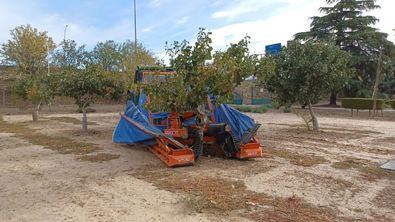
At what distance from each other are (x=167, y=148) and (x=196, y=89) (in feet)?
4.15

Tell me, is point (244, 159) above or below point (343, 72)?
below

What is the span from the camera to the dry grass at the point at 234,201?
4820 millimetres

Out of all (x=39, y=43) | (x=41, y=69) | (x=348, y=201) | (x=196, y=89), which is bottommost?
(x=348, y=201)

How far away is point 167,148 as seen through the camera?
7.64 meters

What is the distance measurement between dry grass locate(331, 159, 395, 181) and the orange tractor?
1.66m

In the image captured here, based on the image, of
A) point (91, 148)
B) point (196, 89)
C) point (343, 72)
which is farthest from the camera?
point (343, 72)

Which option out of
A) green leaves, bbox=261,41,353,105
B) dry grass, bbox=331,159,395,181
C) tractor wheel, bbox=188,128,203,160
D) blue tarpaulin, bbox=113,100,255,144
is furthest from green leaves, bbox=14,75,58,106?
dry grass, bbox=331,159,395,181

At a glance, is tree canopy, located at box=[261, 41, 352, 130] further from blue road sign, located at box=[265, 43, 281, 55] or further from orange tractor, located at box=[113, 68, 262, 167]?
orange tractor, located at box=[113, 68, 262, 167]

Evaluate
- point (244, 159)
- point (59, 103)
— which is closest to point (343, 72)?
point (244, 159)

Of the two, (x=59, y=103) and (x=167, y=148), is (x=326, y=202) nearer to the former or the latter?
(x=167, y=148)

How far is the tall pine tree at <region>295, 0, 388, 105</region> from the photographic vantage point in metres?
27.3

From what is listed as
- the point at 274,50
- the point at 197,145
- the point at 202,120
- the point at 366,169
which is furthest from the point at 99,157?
the point at 274,50

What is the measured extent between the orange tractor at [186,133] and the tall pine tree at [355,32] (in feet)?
66.3

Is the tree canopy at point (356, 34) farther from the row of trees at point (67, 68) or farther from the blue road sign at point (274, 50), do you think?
the row of trees at point (67, 68)
